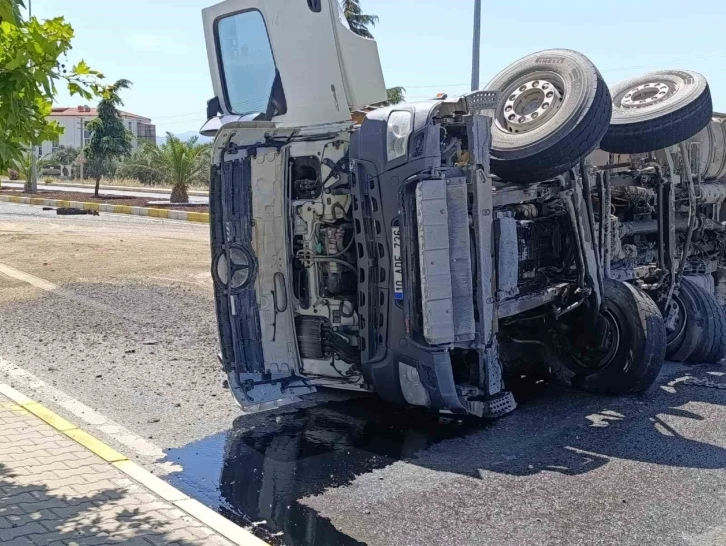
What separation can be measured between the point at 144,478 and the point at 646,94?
5.75 meters

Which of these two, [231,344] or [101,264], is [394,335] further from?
[101,264]

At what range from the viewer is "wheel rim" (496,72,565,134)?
19.5 feet

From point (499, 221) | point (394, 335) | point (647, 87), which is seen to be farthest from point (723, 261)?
point (394, 335)

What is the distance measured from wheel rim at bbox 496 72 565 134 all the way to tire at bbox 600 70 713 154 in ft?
4.18

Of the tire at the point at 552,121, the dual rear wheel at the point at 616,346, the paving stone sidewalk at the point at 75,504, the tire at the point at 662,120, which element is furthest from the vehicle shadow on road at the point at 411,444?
the tire at the point at 662,120

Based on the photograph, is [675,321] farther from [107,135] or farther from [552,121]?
[107,135]

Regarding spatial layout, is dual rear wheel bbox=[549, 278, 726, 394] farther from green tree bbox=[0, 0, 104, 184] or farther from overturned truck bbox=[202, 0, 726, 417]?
green tree bbox=[0, 0, 104, 184]

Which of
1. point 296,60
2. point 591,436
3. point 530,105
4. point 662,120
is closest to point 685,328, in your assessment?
point 662,120

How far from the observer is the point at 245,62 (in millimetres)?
5875

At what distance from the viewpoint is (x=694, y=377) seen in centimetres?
676

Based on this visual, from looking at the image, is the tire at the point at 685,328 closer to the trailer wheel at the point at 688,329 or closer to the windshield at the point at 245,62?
the trailer wheel at the point at 688,329

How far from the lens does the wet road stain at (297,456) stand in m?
4.11

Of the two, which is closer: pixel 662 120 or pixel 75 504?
pixel 75 504

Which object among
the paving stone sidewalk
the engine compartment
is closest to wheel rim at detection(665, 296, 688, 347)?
the engine compartment
